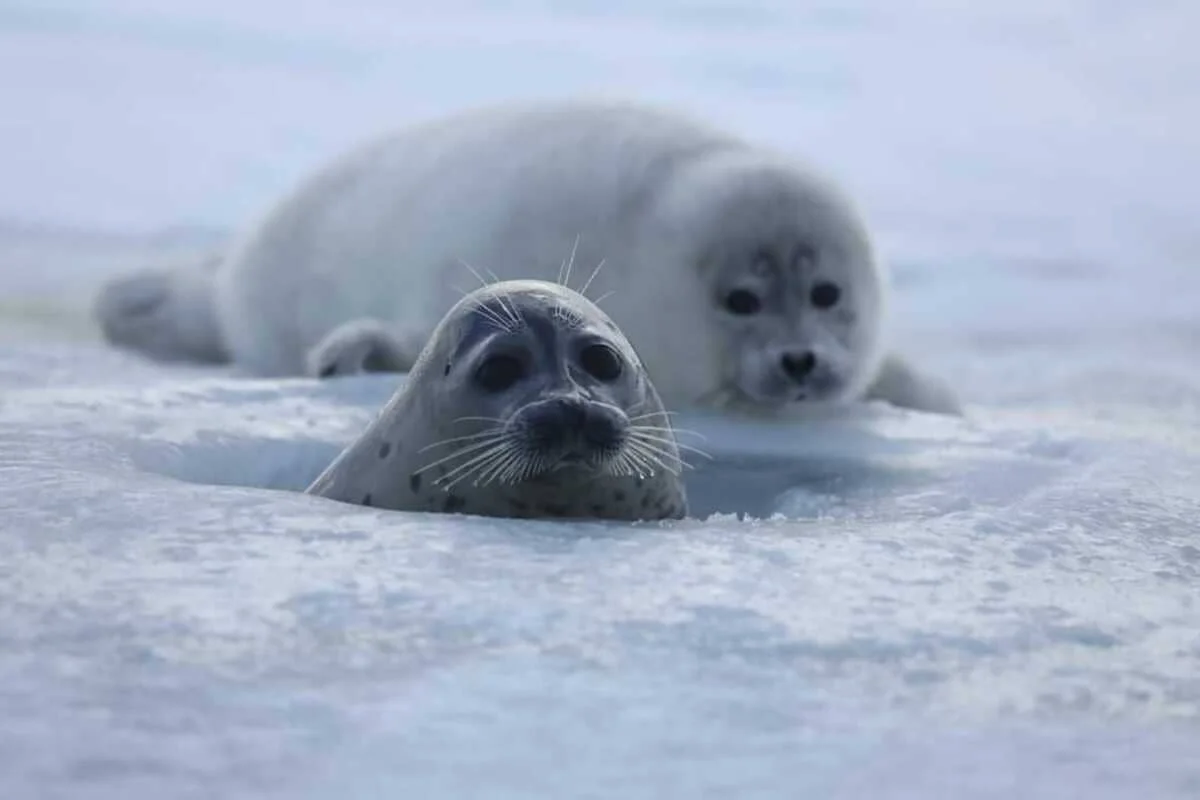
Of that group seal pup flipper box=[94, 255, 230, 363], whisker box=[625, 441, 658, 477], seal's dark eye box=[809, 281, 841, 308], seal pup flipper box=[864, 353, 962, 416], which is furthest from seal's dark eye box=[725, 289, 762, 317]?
seal pup flipper box=[94, 255, 230, 363]

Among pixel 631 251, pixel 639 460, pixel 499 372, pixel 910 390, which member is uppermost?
pixel 631 251

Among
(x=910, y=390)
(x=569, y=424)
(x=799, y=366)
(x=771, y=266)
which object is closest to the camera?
(x=569, y=424)

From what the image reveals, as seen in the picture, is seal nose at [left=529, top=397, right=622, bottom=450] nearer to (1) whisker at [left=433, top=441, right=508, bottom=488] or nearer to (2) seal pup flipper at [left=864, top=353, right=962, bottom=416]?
(1) whisker at [left=433, top=441, right=508, bottom=488]

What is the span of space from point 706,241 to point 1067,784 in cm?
256

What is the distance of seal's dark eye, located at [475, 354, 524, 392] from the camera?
2.19 m

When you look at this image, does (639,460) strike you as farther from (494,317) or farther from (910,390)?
(910,390)

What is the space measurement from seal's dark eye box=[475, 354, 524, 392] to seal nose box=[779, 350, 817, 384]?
1.33 metres

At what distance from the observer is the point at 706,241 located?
3.66 m

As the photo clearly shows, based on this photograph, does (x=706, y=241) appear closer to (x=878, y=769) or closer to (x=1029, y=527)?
(x=1029, y=527)

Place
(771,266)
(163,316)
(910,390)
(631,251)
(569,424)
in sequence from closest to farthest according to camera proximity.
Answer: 1. (569,424)
2. (771,266)
3. (631,251)
4. (910,390)
5. (163,316)

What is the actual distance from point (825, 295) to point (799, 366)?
0.96ft

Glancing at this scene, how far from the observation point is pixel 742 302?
12.0 feet

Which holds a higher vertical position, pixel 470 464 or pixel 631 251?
pixel 631 251

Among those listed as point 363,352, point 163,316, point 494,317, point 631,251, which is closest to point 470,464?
point 494,317
